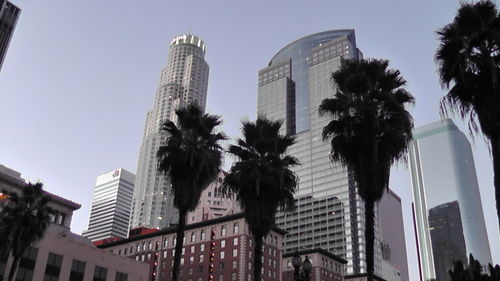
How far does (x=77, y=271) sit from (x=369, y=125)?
191 feet

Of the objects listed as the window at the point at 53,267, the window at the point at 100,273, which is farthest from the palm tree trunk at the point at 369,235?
the window at the point at 100,273

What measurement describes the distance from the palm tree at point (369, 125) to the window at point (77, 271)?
5564cm

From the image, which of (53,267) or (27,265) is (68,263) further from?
(27,265)

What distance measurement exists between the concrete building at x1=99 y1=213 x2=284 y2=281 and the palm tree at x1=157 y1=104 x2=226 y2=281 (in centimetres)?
8456

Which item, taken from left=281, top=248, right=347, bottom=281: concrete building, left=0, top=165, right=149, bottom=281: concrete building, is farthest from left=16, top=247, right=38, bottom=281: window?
left=281, top=248, right=347, bottom=281: concrete building

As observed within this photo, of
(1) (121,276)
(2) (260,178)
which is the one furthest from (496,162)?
(1) (121,276)

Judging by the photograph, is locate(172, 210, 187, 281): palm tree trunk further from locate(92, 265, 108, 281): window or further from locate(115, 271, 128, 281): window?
locate(115, 271, 128, 281): window

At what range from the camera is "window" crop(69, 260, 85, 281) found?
68.9 metres

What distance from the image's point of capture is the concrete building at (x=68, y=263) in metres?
63.9

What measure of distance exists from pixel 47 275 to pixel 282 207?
4913 cm

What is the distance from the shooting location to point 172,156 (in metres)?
30.0

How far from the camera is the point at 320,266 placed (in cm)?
13762

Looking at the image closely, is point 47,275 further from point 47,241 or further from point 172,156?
point 172,156

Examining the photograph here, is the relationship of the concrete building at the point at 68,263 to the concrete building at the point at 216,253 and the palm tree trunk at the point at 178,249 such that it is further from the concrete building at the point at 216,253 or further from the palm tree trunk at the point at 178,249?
the palm tree trunk at the point at 178,249
